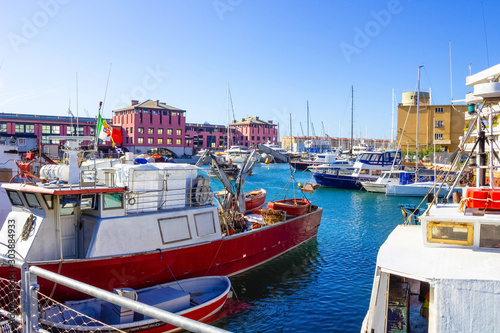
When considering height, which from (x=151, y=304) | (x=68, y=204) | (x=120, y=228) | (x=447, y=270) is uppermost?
(x=68, y=204)

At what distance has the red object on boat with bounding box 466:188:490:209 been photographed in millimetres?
8734

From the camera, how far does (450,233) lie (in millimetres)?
8633

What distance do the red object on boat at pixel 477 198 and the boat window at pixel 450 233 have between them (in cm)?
62

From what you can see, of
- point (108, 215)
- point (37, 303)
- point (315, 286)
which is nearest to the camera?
point (37, 303)

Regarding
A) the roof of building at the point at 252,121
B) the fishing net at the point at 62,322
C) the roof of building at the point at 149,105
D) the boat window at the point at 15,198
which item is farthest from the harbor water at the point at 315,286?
the roof of building at the point at 252,121

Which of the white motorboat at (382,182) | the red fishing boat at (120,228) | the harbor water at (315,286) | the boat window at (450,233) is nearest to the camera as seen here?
the boat window at (450,233)

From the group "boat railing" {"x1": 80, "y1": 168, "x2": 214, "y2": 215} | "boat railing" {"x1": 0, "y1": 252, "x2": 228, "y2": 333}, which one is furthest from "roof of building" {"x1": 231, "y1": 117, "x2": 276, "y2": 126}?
"boat railing" {"x1": 0, "y1": 252, "x2": 228, "y2": 333}

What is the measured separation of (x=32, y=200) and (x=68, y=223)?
132cm

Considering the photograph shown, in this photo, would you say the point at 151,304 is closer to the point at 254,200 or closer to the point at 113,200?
the point at 113,200

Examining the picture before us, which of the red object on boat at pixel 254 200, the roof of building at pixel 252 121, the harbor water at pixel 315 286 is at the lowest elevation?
the harbor water at pixel 315 286

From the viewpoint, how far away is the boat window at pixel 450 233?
27.6ft

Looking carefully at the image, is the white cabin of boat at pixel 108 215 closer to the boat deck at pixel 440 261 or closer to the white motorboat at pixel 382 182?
the boat deck at pixel 440 261

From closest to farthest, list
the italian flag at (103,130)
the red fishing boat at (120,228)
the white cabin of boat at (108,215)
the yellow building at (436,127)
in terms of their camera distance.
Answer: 1. the red fishing boat at (120,228)
2. the white cabin of boat at (108,215)
3. the italian flag at (103,130)
4. the yellow building at (436,127)

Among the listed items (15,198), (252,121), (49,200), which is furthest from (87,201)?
(252,121)
